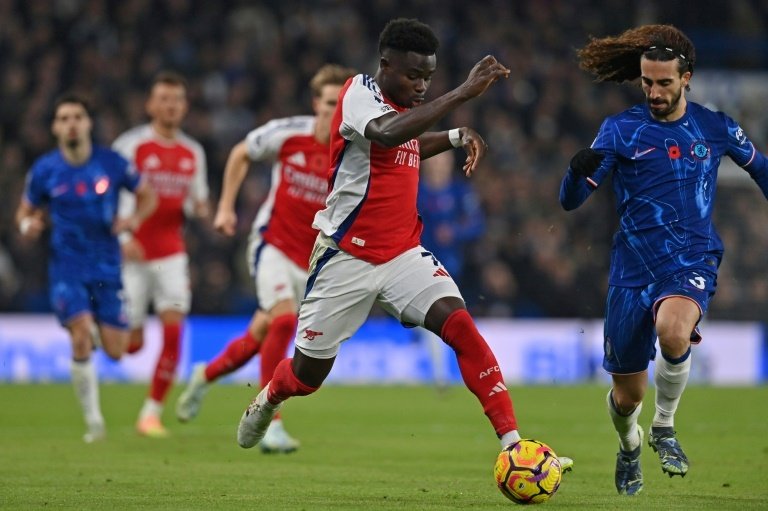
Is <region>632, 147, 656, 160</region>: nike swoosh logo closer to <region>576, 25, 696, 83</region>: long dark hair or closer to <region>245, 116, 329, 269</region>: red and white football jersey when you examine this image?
<region>576, 25, 696, 83</region>: long dark hair

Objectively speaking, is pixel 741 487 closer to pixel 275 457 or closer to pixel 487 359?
pixel 487 359

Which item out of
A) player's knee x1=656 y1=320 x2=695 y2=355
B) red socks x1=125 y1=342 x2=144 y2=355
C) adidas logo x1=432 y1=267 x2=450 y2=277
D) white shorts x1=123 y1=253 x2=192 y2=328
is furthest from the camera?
red socks x1=125 y1=342 x2=144 y2=355

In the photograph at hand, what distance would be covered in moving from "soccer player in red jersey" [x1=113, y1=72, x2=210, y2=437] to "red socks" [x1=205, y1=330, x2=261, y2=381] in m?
1.87

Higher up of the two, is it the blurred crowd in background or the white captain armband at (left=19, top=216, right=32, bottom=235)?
the white captain armband at (left=19, top=216, right=32, bottom=235)

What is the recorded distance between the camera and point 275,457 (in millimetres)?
9250

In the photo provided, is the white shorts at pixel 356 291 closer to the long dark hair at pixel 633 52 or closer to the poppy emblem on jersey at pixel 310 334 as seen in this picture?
the poppy emblem on jersey at pixel 310 334

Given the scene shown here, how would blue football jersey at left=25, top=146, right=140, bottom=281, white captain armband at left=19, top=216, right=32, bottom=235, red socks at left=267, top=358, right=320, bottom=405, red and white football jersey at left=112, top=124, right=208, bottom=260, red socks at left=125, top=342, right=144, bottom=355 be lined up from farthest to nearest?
red socks at left=125, top=342, right=144, bottom=355
red and white football jersey at left=112, top=124, right=208, bottom=260
blue football jersey at left=25, top=146, right=140, bottom=281
white captain armband at left=19, top=216, right=32, bottom=235
red socks at left=267, top=358, right=320, bottom=405

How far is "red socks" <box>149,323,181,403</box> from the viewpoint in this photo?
444 inches

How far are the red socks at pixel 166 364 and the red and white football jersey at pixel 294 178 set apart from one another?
2.01 metres

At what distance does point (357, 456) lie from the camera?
9492 mm

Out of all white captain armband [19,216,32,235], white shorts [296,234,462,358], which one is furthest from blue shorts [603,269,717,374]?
white captain armband [19,216,32,235]

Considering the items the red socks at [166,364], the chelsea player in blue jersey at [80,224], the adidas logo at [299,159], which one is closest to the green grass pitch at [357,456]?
the red socks at [166,364]

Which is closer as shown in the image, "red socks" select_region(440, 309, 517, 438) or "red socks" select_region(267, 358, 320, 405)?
"red socks" select_region(440, 309, 517, 438)

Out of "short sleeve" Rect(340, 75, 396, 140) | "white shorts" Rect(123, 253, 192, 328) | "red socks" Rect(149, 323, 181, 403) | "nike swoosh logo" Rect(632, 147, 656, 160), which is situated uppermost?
"short sleeve" Rect(340, 75, 396, 140)
